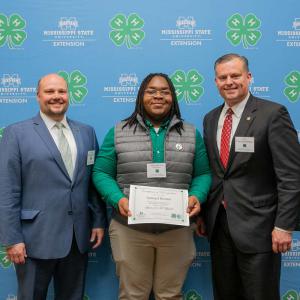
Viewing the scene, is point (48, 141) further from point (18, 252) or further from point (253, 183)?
Result: point (253, 183)

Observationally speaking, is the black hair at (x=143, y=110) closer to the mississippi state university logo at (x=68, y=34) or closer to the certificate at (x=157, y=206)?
the certificate at (x=157, y=206)

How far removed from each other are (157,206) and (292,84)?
140 cm

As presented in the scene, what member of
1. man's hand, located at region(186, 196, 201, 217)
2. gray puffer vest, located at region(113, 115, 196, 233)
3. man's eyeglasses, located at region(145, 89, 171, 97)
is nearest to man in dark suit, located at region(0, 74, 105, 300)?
gray puffer vest, located at region(113, 115, 196, 233)

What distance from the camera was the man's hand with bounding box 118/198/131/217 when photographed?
1.80 metres

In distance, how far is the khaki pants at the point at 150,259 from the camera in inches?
76.7

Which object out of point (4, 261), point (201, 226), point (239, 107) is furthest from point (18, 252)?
point (239, 107)

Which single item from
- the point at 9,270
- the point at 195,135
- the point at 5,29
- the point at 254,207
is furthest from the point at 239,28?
the point at 9,270

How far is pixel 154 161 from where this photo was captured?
1930 mm

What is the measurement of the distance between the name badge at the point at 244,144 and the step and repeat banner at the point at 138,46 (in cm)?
71

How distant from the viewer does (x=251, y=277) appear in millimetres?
1839

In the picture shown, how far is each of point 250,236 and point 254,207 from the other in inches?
6.0

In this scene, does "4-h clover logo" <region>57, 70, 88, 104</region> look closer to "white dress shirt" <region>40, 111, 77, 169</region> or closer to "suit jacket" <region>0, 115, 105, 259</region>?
"white dress shirt" <region>40, 111, 77, 169</region>

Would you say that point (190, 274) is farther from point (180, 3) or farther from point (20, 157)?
point (180, 3)

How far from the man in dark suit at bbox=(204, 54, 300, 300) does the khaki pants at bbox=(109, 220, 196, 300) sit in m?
0.23
